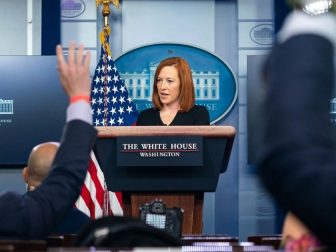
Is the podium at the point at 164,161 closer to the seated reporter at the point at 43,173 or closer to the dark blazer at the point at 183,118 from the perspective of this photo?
the seated reporter at the point at 43,173

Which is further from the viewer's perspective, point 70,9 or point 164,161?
point 70,9

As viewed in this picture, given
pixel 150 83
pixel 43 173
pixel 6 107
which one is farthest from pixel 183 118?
pixel 6 107

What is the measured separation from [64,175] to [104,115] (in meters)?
4.60

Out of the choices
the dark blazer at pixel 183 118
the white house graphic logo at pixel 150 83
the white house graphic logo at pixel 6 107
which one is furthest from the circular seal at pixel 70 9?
the dark blazer at pixel 183 118

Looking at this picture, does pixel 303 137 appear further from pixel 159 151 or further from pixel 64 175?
pixel 159 151

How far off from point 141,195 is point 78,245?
6.17 feet

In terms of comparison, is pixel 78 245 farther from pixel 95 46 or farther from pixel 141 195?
pixel 95 46

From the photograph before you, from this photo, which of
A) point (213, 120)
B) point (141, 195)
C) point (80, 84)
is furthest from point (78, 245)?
point (213, 120)

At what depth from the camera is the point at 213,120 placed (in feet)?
22.1

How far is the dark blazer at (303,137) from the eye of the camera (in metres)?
0.65

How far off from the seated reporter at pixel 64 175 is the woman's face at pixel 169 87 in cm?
240

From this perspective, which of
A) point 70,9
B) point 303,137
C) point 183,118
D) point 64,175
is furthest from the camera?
point 70,9

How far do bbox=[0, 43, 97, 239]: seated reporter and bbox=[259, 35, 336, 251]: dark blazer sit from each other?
0.67 m

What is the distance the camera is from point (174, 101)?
12.5ft
